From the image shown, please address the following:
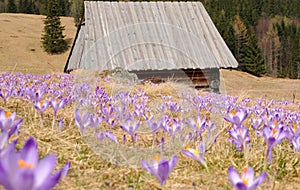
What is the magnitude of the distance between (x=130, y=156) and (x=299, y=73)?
71268 mm

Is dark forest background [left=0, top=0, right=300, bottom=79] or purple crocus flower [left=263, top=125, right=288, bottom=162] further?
dark forest background [left=0, top=0, right=300, bottom=79]

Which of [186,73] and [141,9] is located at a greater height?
[141,9]

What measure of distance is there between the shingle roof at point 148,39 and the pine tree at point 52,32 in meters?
31.1

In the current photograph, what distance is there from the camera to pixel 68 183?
1.73 metres

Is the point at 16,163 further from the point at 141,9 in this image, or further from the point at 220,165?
the point at 141,9

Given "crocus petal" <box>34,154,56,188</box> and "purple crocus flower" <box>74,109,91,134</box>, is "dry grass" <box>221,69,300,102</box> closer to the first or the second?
"purple crocus flower" <box>74,109,91,134</box>

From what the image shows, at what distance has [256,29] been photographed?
95.6 metres

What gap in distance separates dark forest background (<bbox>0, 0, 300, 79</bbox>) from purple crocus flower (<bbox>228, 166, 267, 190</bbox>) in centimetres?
4159

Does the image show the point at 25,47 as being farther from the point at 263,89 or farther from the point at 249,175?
the point at 249,175

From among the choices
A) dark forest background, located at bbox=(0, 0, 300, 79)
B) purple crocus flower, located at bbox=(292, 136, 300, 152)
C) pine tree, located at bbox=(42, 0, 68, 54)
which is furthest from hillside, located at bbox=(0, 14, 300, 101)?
purple crocus flower, located at bbox=(292, 136, 300, 152)

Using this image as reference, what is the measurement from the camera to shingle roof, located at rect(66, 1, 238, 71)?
12.4 metres

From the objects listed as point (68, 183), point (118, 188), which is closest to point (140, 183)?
point (118, 188)

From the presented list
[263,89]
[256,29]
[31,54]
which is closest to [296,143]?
[263,89]

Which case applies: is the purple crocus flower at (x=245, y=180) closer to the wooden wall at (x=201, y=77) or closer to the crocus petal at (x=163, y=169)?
the crocus petal at (x=163, y=169)
